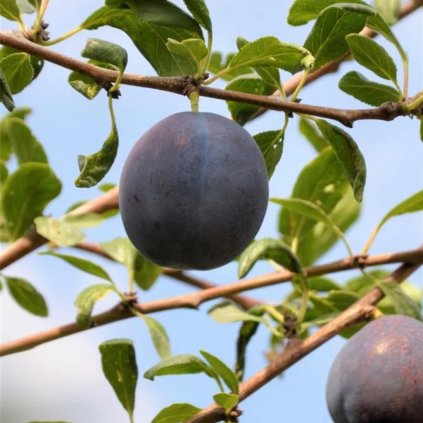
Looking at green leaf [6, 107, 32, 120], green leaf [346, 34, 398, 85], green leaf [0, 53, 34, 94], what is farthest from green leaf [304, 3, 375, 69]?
green leaf [6, 107, 32, 120]

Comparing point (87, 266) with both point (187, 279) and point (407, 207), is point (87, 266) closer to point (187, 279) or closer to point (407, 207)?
point (187, 279)

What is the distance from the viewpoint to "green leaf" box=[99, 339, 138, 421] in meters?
1.65

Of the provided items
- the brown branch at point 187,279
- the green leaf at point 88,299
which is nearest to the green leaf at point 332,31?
the green leaf at point 88,299

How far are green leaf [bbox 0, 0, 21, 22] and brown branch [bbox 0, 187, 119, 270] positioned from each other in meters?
0.62

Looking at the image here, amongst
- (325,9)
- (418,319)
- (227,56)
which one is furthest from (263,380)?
(227,56)

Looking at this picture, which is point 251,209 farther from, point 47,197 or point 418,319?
point 47,197

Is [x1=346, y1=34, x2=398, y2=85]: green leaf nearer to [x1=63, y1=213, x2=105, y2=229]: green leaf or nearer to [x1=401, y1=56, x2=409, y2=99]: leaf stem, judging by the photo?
[x1=401, y1=56, x2=409, y2=99]: leaf stem

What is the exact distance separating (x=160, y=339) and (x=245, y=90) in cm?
52

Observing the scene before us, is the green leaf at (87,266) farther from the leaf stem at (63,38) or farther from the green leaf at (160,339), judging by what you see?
the leaf stem at (63,38)

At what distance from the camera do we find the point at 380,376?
57.2 inches

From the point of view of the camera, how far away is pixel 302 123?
2.18 m

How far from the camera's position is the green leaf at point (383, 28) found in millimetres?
1376

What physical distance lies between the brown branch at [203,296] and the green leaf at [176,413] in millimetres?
291

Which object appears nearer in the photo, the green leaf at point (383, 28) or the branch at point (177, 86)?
the branch at point (177, 86)
